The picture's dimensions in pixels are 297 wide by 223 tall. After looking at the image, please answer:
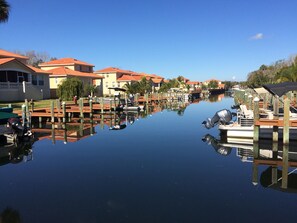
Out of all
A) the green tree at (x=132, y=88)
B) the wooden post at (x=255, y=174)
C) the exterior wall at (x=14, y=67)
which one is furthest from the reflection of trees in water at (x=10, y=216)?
the green tree at (x=132, y=88)

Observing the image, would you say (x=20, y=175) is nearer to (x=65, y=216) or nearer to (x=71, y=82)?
(x=65, y=216)

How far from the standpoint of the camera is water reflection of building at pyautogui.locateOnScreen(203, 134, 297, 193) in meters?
10.5

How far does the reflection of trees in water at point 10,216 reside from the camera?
7342mm

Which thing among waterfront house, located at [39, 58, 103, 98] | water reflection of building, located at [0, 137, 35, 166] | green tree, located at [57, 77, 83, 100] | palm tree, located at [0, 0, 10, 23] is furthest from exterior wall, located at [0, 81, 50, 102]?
water reflection of building, located at [0, 137, 35, 166]

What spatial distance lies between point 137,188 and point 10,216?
3.83m

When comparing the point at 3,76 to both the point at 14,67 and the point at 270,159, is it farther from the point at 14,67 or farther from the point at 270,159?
the point at 270,159

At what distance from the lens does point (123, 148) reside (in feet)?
51.9

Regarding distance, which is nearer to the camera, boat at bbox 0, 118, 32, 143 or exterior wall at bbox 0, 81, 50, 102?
boat at bbox 0, 118, 32, 143

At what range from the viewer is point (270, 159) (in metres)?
13.3

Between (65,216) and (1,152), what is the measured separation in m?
9.10

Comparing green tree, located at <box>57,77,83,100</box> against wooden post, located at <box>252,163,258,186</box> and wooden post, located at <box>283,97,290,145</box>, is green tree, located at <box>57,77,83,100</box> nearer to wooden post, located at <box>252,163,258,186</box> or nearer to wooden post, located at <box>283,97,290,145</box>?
wooden post, located at <box>283,97,290,145</box>

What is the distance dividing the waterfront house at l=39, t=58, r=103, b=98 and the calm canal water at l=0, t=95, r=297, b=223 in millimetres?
37849

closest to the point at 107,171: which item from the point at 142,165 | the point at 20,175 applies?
the point at 142,165

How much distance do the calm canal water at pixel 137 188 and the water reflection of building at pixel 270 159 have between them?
343 millimetres
